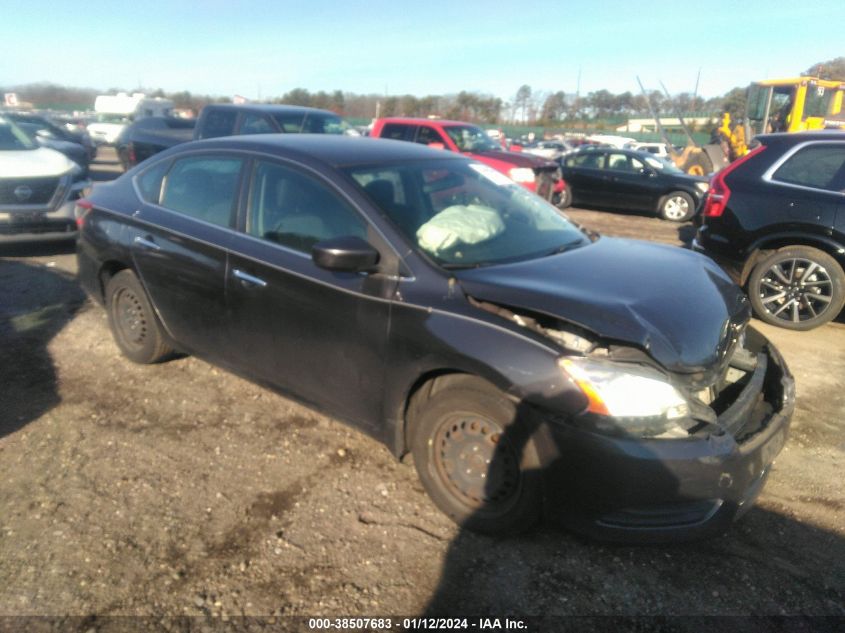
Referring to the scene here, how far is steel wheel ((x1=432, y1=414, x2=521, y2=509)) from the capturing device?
2.76 meters

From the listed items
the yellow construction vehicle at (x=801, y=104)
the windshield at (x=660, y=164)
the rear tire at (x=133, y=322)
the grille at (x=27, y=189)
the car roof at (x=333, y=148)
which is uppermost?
the yellow construction vehicle at (x=801, y=104)

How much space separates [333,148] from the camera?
3.70 m

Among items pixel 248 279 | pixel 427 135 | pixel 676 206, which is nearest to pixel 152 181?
pixel 248 279

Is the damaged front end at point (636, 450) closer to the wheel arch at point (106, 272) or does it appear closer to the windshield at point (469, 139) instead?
the wheel arch at point (106, 272)

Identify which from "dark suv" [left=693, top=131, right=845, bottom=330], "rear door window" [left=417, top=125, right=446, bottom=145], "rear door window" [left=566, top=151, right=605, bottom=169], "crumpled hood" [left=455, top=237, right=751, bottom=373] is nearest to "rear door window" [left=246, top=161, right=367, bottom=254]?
"crumpled hood" [left=455, top=237, right=751, bottom=373]

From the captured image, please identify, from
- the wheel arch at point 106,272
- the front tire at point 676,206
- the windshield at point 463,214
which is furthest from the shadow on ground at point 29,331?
the front tire at point 676,206

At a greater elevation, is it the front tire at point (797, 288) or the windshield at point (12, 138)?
the windshield at point (12, 138)

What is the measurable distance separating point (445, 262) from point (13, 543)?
2262 millimetres

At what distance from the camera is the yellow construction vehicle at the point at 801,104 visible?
1731cm

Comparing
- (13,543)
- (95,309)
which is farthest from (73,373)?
(13,543)

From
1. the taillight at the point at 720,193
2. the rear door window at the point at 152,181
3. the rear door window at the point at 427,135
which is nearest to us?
the rear door window at the point at 152,181

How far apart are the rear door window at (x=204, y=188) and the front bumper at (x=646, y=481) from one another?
2.32 meters

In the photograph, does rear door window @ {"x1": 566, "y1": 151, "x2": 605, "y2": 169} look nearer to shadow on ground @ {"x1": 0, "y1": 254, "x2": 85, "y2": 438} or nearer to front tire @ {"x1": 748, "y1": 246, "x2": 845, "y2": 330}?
front tire @ {"x1": 748, "y1": 246, "x2": 845, "y2": 330}

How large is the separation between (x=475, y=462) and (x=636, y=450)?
2.37 ft
